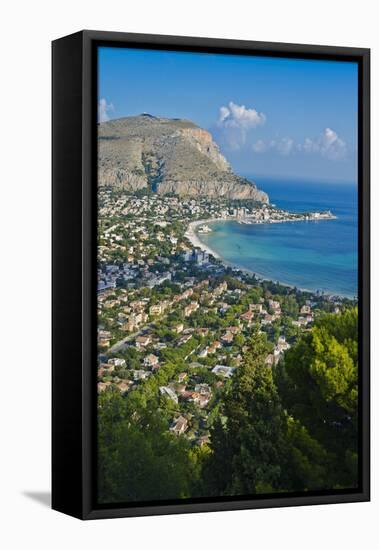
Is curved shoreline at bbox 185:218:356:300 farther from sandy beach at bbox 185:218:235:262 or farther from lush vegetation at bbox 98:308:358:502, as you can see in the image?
lush vegetation at bbox 98:308:358:502

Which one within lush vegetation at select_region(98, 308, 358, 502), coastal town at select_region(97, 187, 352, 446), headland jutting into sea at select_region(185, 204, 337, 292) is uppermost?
headland jutting into sea at select_region(185, 204, 337, 292)

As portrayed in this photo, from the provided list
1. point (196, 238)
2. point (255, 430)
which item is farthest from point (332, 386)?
point (196, 238)

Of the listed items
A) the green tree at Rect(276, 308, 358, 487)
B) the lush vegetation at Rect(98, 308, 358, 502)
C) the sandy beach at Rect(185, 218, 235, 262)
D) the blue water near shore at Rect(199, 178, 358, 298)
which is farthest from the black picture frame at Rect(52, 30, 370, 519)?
the blue water near shore at Rect(199, 178, 358, 298)

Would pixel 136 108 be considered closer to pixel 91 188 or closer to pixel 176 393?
pixel 91 188

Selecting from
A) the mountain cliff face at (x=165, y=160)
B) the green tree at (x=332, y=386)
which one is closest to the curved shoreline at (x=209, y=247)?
the mountain cliff face at (x=165, y=160)

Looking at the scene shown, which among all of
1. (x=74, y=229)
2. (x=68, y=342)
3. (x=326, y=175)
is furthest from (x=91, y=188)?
(x=326, y=175)

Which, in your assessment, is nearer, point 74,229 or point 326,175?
point 74,229
